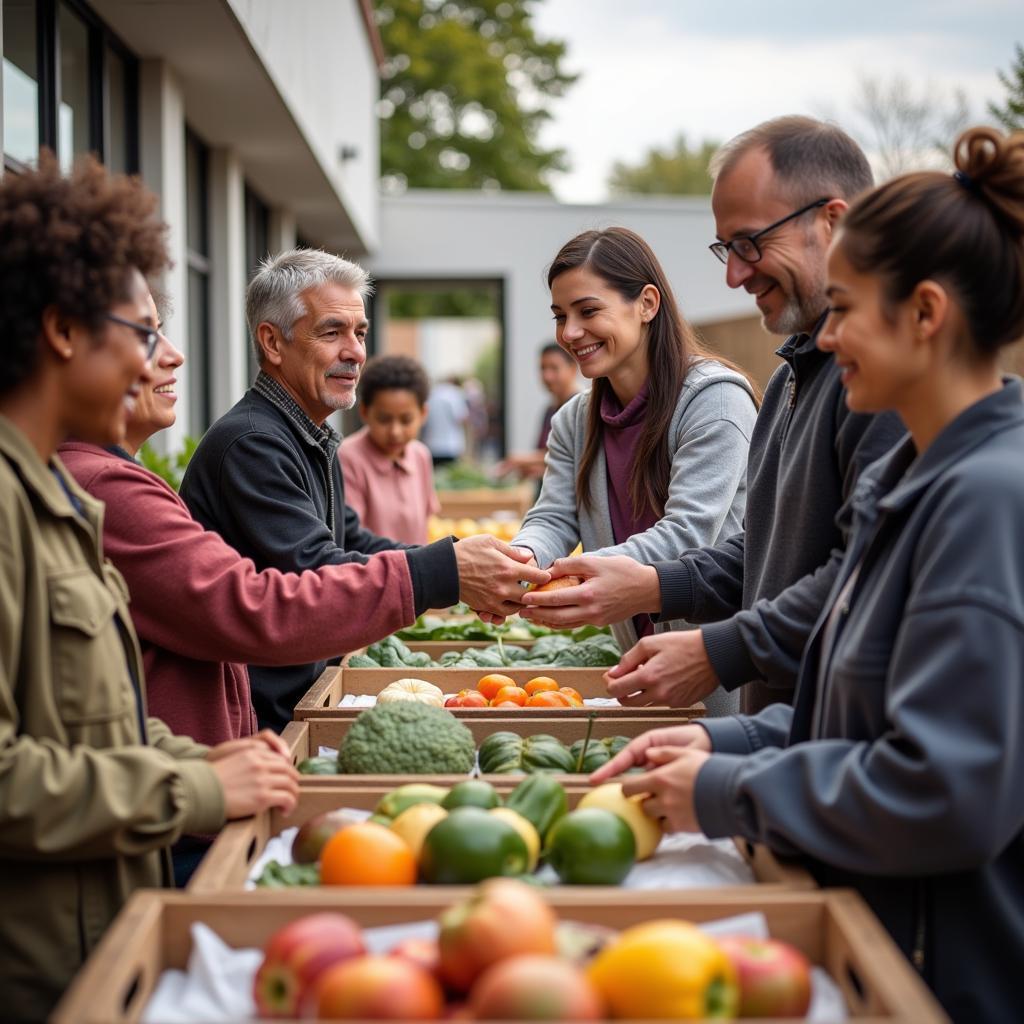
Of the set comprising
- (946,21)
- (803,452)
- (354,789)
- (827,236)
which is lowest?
(354,789)

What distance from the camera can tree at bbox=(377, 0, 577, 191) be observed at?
95.0 feet

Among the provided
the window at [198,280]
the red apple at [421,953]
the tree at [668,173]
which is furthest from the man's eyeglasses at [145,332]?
the tree at [668,173]

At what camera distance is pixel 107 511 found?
242 cm

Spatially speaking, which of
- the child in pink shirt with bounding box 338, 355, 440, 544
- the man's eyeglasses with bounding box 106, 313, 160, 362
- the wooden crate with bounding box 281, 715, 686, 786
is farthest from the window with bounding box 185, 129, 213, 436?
the man's eyeglasses with bounding box 106, 313, 160, 362

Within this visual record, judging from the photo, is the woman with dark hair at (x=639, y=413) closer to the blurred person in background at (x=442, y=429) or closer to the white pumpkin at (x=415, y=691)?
the white pumpkin at (x=415, y=691)

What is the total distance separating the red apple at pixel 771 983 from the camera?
4.74 ft

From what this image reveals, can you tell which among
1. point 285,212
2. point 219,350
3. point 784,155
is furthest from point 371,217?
point 784,155

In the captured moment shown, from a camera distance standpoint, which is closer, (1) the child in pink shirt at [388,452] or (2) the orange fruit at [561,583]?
(2) the orange fruit at [561,583]

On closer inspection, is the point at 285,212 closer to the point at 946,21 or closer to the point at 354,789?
the point at 946,21

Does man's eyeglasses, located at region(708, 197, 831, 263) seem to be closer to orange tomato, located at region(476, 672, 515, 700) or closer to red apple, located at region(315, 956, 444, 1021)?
orange tomato, located at region(476, 672, 515, 700)

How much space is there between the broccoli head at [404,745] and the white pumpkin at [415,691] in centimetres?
58

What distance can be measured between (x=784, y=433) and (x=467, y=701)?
1054mm

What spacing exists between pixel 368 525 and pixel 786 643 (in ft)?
14.6

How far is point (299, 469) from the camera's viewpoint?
3.35m
